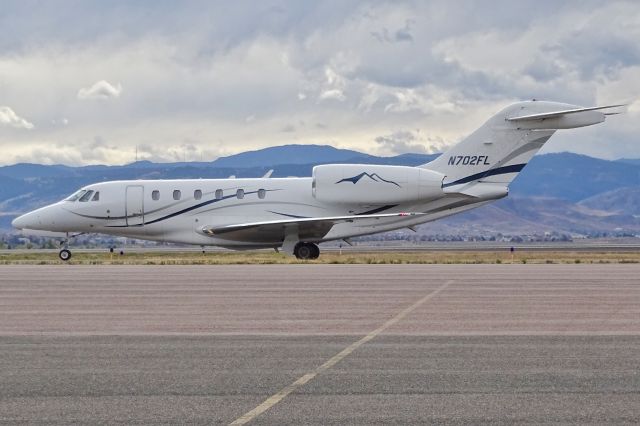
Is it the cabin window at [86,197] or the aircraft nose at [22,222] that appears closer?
the cabin window at [86,197]

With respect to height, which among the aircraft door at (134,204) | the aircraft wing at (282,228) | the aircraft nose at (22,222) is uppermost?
the aircraft door at (134,204)

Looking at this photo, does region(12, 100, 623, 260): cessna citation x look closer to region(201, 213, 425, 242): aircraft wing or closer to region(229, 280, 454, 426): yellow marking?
region(201, 213, 425, 242): aircraft wing

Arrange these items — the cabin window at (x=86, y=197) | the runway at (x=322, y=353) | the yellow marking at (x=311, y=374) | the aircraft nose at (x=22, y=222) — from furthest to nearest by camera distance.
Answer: the aircraft nose at (x=22, y=222), the cabin window at (x=86, y=197), the runway at (x=322, y=353), the yellow marking at (x=311, y=374)

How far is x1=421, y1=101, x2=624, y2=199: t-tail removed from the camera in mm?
40625

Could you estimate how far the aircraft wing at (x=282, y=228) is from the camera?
39.2 meters

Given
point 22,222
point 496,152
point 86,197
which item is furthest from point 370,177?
point 22,222

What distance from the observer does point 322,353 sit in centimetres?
1212

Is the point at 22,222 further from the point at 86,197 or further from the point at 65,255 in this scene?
the point at 86,197

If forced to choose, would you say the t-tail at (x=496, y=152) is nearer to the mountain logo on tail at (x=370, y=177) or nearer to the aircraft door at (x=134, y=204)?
the mountain logo on tail at (x=370, y=177)

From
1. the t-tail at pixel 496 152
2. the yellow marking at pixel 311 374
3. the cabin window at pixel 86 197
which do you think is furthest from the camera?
the cabin window at pixel 86 197

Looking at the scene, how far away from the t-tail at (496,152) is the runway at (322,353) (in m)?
17.8

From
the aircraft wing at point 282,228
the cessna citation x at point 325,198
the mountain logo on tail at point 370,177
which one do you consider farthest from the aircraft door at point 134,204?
the mountain logo on tail at point 370,177

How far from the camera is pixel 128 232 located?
140 feet

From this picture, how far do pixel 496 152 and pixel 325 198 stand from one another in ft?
22.5
